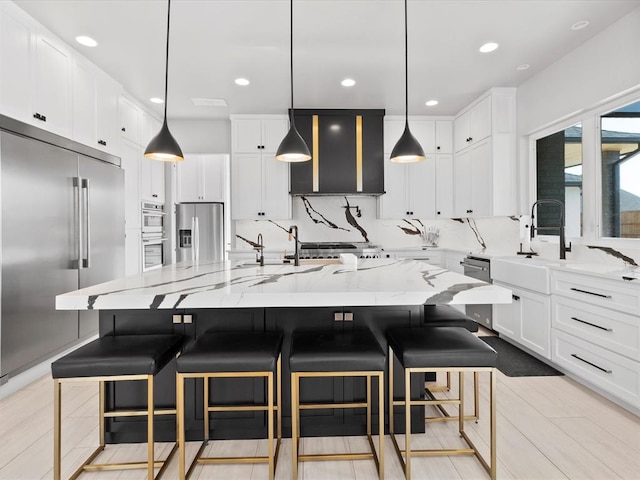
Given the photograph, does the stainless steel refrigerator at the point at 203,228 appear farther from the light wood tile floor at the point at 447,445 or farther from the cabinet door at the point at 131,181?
the light wood tile floor at the point at 447,445

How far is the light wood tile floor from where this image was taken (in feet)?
5.70

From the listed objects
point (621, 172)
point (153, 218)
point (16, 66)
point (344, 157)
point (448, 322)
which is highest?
point (16, 66)

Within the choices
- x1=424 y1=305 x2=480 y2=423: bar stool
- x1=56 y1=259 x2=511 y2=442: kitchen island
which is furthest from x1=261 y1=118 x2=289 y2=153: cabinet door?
x1=424 y1=305 x2=480 y2=423: bar stool

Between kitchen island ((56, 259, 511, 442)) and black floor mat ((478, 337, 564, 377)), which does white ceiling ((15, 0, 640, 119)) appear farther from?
black floor mat ((478, 337, 564, 377))

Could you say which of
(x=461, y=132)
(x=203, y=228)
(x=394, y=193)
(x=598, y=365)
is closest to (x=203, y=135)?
(x=203, y=228)

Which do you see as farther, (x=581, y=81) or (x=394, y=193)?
(x=394, y=193)

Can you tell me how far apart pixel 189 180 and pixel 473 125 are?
3.82 metres

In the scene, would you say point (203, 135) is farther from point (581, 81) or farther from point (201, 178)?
point (581, 81)

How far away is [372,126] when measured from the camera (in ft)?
16.1

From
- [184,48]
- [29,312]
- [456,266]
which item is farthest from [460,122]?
[29,312]

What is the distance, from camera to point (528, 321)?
10.6ft

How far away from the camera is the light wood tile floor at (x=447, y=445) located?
174cm

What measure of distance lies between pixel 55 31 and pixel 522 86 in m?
4.46

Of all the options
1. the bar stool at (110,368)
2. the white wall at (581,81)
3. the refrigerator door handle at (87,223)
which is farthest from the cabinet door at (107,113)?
the white wall at (581,81)
